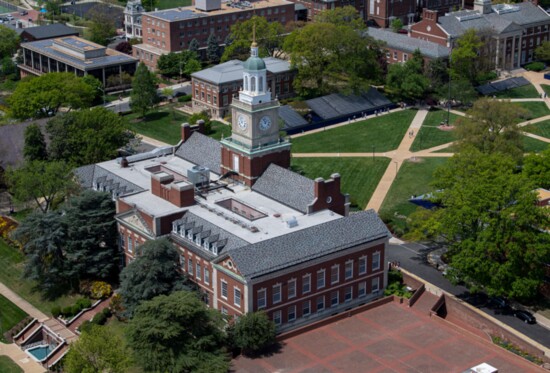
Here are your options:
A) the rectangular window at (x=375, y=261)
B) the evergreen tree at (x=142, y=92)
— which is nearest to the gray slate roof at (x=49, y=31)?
the evergreen tree at (x=142, y=92)

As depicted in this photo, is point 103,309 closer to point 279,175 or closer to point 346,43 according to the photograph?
point 279,175

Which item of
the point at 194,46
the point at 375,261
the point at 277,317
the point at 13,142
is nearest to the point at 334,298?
the point at 375,261

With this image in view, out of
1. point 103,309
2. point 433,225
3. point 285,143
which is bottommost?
point 103,309

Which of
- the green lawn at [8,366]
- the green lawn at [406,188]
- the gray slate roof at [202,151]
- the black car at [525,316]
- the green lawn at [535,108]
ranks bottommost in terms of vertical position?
the green lawn at [8,366]

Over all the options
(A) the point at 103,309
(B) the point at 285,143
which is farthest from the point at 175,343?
(B) the point at 285,143

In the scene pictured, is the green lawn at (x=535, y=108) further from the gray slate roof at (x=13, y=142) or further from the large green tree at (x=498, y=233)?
the gray slate roof at (x=13, y=142)

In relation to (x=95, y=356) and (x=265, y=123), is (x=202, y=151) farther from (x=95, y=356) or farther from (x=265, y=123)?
(x=95, y=356)

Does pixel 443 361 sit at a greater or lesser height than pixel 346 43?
lesser
